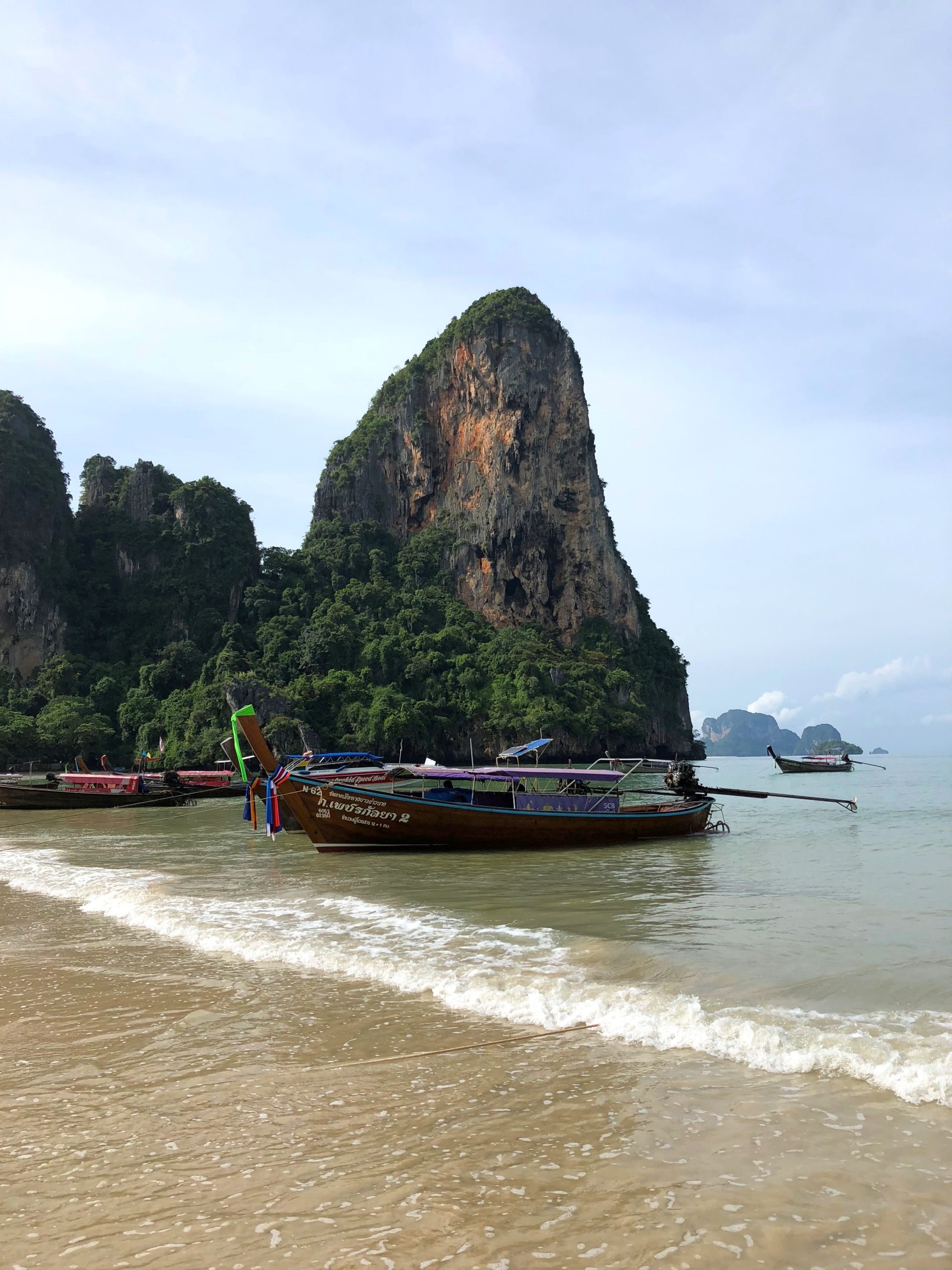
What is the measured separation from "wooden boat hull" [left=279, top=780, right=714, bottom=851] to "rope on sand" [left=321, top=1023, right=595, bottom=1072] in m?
10.3

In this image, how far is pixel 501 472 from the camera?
81000 millimetres

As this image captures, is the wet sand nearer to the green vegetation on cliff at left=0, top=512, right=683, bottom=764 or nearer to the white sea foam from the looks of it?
the white sea foam

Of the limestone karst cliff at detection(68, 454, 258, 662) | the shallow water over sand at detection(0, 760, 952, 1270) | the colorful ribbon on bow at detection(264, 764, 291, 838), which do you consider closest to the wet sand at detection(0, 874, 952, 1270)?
the shallow water over sand at detection(0, 760, 952, 1270)

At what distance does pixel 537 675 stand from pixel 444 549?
19.5 m

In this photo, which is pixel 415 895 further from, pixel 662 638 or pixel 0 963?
pixel 662 638

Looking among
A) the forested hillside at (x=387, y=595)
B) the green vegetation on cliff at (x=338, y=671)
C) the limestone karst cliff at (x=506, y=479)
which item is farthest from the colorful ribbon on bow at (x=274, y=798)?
the limestone karst cliff at (x=506, y=479)

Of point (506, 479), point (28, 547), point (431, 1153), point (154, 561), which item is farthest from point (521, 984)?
point (506, 479)

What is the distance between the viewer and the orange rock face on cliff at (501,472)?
80.5 meters

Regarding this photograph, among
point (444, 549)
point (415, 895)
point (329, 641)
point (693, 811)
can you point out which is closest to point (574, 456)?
point (444, 549)

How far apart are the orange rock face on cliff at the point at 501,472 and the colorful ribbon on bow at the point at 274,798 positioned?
63.7 meters

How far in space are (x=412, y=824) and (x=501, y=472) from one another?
2687 inches

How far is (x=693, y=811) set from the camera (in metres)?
19.2

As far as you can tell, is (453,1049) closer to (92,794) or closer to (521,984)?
(521,984)

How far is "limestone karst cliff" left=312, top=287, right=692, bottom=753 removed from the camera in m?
80.5
